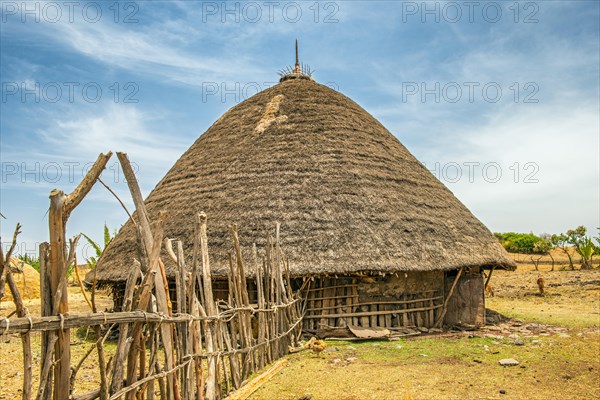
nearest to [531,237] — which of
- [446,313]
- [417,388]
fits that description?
[446,313]

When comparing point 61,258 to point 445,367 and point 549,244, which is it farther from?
point 549,244

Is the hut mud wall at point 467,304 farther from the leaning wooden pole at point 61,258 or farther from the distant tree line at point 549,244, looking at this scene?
the distant tree line at point 549,244

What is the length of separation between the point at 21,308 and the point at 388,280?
25.6ft

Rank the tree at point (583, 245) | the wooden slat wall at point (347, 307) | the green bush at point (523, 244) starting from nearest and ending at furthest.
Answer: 1. the wooden slat wall at point (347, 307)
2. the tree at point (583, 245)
3. the green bush at point (523, 244)

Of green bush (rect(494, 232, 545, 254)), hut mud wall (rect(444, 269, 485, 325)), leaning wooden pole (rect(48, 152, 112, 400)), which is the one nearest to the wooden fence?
leaning wooden pole (rect(48, 152, 112, 400))

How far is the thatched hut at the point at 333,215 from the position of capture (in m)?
9.62

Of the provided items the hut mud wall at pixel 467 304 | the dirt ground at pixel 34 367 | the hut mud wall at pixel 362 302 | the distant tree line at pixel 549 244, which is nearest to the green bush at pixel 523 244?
the distant tree line at pixel 549 244

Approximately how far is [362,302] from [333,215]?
1.79 meters

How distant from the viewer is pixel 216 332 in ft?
17.4

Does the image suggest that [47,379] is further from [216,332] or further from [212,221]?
[212,221]

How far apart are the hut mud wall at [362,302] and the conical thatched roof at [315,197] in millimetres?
562

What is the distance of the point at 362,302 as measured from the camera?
966 centimetres

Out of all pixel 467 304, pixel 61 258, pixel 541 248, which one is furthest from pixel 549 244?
pixel 61 258

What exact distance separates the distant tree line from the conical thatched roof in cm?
1803
